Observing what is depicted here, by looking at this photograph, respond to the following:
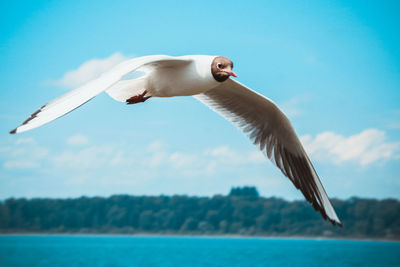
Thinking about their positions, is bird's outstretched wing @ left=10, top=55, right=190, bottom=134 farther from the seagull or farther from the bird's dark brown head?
the bird's dark brown head

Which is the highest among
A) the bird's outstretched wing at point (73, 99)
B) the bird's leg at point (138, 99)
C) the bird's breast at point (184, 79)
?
the bird's breast at point (184, 79)

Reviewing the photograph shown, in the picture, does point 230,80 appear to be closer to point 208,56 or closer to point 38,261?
point 208,56

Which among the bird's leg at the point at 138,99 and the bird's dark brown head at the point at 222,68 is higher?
the bird's dark brown head at the point at 222,68

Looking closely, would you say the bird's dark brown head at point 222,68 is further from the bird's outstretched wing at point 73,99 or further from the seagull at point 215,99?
the bird's outstretched wing at point 73,99

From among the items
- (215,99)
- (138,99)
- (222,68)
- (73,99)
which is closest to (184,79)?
(222,68)

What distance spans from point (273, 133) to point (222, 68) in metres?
1.95

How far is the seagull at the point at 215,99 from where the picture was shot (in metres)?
3.58

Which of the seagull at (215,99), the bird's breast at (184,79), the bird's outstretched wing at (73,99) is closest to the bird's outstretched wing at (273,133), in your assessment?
the seagull at (215,99)

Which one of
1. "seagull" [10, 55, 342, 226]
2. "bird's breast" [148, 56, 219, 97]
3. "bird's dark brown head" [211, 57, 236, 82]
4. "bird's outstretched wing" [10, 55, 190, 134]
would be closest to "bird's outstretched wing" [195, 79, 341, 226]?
"seagull" [10, 55, 342, 226]

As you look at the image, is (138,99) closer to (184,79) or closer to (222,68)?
(184,79)

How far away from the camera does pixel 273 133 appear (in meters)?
6.30

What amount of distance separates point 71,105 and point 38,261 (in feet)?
213

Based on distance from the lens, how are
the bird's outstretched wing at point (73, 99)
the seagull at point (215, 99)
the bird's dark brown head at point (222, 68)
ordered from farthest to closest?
the bird's dark brown head at point (222, 68) → the seagull at point (215, 99) → the bird's outstretched wing at point (73, 99)

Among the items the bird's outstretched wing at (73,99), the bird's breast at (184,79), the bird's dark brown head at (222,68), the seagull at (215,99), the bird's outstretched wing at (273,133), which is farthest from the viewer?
the bird's outstretched wing at (273,133)
